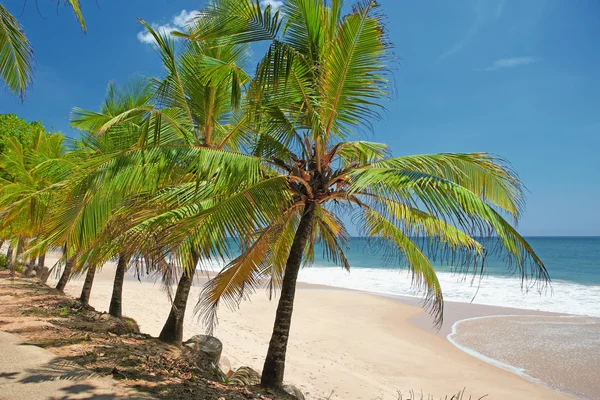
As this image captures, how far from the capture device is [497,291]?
23.2m

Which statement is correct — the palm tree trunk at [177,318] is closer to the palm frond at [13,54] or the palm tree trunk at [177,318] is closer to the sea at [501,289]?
the palm frond at [13,54]

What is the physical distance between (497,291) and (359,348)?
1460 cm

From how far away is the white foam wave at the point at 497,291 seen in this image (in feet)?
62.0

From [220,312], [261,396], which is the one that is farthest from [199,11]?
[220,312]

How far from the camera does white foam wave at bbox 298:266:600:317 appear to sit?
1889 centimetres

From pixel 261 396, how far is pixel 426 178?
10.8ft

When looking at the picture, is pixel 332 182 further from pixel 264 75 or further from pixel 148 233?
pixel 148 233

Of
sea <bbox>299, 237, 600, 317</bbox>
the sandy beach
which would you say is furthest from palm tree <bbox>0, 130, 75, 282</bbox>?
sea <bbox>299, 237, 600, 317</bbox>

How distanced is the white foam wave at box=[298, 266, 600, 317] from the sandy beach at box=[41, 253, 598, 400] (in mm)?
2110

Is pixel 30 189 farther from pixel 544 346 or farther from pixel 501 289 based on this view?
pixel 501 289

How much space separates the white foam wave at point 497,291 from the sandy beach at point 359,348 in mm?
2110

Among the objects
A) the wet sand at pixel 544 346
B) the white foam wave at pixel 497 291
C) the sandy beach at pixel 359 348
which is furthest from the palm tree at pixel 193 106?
the white foam wave at pixel 497 291

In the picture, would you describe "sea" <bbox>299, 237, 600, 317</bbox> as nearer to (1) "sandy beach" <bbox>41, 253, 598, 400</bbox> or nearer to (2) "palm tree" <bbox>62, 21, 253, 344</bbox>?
(1) "sandy beach" <bbox>41, 253, 598, 400</bbox>

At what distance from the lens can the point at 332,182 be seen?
17.3 ft
